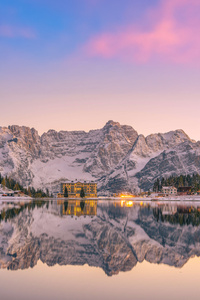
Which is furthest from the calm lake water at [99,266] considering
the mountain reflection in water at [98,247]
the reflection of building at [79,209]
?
the reflection of building at [79,209]

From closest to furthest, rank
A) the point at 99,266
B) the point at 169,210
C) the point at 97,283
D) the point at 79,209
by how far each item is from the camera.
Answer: the point at 97,283
the point at 99,266
the point at 169,210
the point at 79,209

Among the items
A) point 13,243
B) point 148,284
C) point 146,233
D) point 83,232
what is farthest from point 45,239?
point 148,284

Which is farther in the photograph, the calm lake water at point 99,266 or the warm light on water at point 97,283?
the calm lake water at point 99,266

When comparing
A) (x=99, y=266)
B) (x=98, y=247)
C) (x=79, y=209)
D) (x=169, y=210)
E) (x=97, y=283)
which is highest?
(x=79, y=209)

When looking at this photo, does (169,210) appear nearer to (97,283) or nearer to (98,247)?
(98,247)

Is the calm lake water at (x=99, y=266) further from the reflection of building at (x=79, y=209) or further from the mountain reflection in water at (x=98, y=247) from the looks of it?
the reflection of building at (x=79, y=209)

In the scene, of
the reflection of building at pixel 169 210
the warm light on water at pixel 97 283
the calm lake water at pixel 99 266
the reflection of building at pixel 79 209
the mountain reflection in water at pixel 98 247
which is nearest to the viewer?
the warm light on water at pixel 97 283

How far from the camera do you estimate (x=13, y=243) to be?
3319cm

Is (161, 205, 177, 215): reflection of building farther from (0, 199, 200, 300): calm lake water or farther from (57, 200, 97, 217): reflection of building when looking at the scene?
(0, 199, 200, 300): calm lake water

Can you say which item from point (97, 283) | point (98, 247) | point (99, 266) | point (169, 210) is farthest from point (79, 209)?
point (97, 283)

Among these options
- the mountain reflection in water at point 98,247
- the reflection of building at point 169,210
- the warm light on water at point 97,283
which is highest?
the reflection of building at point 169,210

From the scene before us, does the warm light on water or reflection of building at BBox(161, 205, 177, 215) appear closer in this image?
the warm light on water

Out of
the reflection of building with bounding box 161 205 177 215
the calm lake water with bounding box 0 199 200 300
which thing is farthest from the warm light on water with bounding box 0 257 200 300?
the reflection of building with bounding box 161 205 177 215

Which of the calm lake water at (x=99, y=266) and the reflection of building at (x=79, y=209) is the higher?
the reflection of building at (x=79, y=209)
